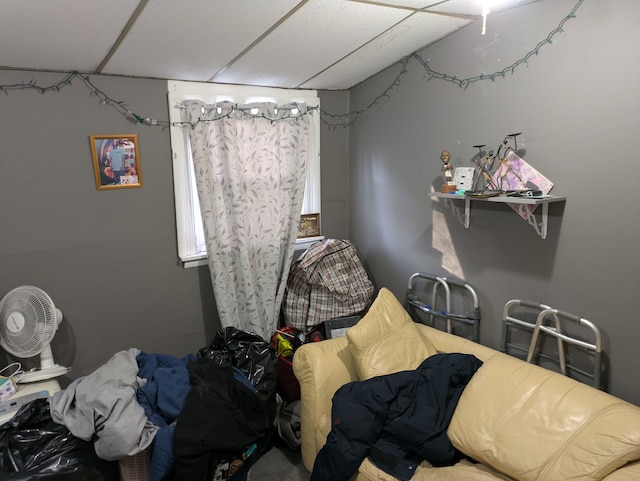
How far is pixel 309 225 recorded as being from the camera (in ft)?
10.4

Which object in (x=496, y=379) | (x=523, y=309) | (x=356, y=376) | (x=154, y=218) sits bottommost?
(x=356, y=376)

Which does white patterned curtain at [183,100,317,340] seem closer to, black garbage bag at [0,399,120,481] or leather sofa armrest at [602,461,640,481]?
black garbage bag at [0,399,120,481]

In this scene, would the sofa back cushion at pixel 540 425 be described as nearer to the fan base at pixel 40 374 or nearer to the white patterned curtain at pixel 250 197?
the white patterned curtain at pixel 250 197

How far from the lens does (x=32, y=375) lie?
6.84 feet

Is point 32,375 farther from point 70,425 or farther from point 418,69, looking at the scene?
point 418,69

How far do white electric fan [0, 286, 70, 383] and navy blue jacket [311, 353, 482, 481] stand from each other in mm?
1484

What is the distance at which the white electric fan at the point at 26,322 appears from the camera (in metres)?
1.99

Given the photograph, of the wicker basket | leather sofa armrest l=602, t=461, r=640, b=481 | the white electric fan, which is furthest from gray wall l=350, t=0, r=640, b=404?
the white electric fan

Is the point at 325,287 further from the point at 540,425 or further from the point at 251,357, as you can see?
the point at 540,425

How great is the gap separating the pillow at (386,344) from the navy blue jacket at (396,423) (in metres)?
0.15

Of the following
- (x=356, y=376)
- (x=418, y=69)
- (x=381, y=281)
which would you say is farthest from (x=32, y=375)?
(x=418, y=69)

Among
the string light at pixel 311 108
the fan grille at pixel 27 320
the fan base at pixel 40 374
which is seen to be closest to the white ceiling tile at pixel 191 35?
the string light at pixel 311 108

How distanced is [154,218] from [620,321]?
8.16 ft

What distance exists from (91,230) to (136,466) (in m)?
1.33
